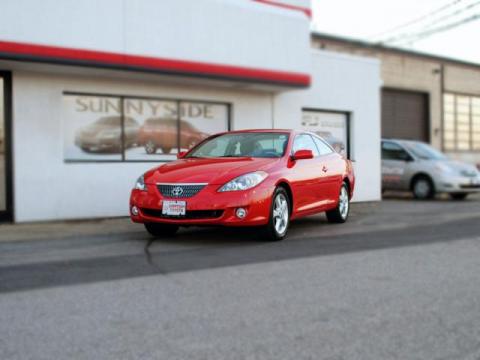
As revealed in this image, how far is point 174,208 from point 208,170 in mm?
670

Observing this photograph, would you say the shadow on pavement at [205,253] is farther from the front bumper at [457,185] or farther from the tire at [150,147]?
the front bumper at [457,185]

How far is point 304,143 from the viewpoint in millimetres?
9586

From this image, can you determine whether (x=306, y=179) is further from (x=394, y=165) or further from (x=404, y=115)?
(x=404, y=115)

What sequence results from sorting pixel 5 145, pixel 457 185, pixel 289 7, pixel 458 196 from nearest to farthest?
pixel 5 145 < pixel 289 7 < pixel 457 185 < pixel 458 196

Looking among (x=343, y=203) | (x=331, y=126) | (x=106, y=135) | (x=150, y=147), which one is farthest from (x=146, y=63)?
(x=331, y=126)

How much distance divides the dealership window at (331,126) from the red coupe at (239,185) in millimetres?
5611

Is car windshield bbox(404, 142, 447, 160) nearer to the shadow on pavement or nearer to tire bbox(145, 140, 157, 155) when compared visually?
the shadow on pavement

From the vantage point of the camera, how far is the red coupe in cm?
779

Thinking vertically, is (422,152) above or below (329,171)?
above

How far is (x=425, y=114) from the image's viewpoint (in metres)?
30.2

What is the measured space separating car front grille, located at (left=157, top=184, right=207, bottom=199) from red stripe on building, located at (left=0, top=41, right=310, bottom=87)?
12.5ft

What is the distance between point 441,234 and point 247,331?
5.61m

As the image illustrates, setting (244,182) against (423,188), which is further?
(423,188)

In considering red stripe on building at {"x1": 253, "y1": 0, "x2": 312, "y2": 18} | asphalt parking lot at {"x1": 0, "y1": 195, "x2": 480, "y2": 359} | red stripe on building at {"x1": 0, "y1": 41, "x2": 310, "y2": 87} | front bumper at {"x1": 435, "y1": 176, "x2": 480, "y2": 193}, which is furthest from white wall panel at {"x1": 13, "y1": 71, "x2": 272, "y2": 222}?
front bumper at {"x1": 435, "y1": 176, "x2": 480, "y2": 193}
